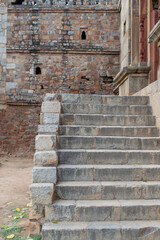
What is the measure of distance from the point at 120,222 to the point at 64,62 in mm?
9976

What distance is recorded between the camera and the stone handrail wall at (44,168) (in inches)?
119

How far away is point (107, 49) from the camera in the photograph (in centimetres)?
1189

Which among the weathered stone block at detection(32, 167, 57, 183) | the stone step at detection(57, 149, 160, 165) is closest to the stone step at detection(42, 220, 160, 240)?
the weathered stone block at detection(32, 167, 57, 183)

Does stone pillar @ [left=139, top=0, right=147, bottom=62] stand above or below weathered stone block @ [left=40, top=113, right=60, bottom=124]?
above

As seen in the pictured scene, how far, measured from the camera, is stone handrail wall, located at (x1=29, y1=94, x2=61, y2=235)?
3.03m

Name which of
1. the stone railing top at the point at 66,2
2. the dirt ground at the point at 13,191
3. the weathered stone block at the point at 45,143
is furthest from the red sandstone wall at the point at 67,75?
the weathered stone block at the point at 45,143

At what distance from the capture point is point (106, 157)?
3.83m

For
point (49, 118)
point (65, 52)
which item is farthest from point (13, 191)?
point (65, 52)

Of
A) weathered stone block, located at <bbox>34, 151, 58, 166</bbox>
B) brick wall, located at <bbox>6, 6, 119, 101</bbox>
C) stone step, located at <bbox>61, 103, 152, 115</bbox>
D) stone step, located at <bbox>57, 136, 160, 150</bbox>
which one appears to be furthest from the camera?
brick wall, located at <bbox>6, 6, 119, 101</bbox>

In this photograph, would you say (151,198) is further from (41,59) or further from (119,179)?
(41,59)

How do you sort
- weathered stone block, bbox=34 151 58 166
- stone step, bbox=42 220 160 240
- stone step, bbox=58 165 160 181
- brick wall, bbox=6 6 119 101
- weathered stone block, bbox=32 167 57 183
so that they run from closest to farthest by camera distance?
stone step, bbox=42 220 160 240, weathered stone block, bbox=32 167 57 183, weathered stone block, bbox=34 151 58 166, stone step, bbox=58 165 160 181, brick wall, bbox=6 6 119 101

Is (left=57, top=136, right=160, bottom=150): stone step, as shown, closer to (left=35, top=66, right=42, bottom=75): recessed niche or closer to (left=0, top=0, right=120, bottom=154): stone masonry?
(left=0, top=0, right=120, bottom=154): stone masonry

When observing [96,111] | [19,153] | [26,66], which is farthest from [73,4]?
[96,111]

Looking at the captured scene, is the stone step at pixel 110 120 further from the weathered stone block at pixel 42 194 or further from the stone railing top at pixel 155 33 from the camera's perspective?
the stone railing top at pixel 155 33
